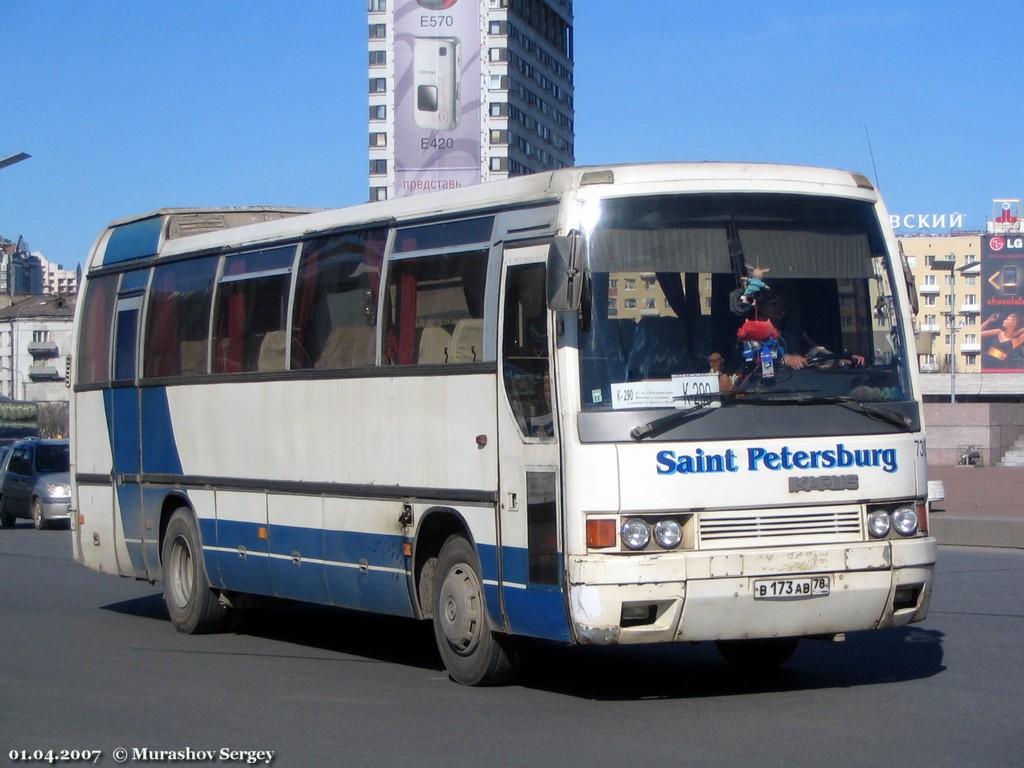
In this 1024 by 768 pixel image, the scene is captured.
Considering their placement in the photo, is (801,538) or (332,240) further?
(332,240)

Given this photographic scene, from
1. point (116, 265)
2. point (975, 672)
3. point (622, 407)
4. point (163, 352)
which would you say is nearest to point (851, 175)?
point (622, 407)

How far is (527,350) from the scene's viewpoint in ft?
30.5

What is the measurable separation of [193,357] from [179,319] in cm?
47

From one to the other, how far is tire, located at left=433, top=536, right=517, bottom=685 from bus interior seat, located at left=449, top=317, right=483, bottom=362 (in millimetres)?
1169

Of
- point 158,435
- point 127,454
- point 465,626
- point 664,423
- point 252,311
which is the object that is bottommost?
point 465,626

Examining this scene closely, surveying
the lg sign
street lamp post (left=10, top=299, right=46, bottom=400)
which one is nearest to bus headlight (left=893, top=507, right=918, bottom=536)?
street lamp post (left=10, top=299, right=46, bottom=400)

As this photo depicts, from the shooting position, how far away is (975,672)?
10141mm

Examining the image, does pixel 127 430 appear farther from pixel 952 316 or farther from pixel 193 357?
pixel 952 316

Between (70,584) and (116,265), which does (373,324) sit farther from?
(70,584)

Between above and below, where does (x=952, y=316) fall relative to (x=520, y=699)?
above

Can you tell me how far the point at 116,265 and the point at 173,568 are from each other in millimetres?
3242

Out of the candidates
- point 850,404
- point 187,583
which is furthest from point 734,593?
point 187,583

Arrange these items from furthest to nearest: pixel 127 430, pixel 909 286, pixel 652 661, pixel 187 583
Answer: pixel 127 430, pixel 187 583, pixel 652 661, pixel 909 286

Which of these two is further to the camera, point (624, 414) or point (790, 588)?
point (790, 588)
